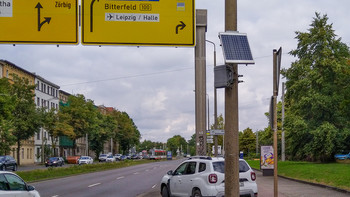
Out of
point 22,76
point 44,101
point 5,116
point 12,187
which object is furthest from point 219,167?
point 44,101

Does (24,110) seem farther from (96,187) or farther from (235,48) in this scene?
(235,48)

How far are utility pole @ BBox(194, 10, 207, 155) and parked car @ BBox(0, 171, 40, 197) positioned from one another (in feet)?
20.5

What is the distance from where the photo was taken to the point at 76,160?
74.1 meters

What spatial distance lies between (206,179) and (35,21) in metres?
6.65

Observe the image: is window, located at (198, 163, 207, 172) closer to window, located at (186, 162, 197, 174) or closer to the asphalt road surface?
window, located at (186, 162, 197, 174)

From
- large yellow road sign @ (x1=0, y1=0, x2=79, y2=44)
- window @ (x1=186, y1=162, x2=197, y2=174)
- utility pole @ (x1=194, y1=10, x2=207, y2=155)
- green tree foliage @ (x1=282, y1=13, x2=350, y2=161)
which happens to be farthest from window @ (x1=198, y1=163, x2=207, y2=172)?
green tree foliage @ (x1=282, y1=13, x2=350, y2=161)

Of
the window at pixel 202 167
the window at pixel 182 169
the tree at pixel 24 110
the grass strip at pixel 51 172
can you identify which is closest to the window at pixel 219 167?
the window at pixel 202 167

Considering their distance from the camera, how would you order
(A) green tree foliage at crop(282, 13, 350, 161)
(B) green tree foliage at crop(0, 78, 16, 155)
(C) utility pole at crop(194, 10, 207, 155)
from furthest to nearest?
(B) green tree foliage at crop(0, 78, 16, 155) → (A) green tree foliage at crop(282, 13, 350, 161) → (C) utility pole at crop(194, 10, 207, 155)

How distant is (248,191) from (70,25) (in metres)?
7.23

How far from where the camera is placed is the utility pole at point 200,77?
1373 centimetres

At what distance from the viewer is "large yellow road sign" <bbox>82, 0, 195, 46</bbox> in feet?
41.3

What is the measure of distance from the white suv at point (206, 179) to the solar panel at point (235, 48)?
7.20m

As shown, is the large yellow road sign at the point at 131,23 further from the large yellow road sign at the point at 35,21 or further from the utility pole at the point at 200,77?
the utility pole at the point at 200,77

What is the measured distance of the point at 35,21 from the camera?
41.0ft
